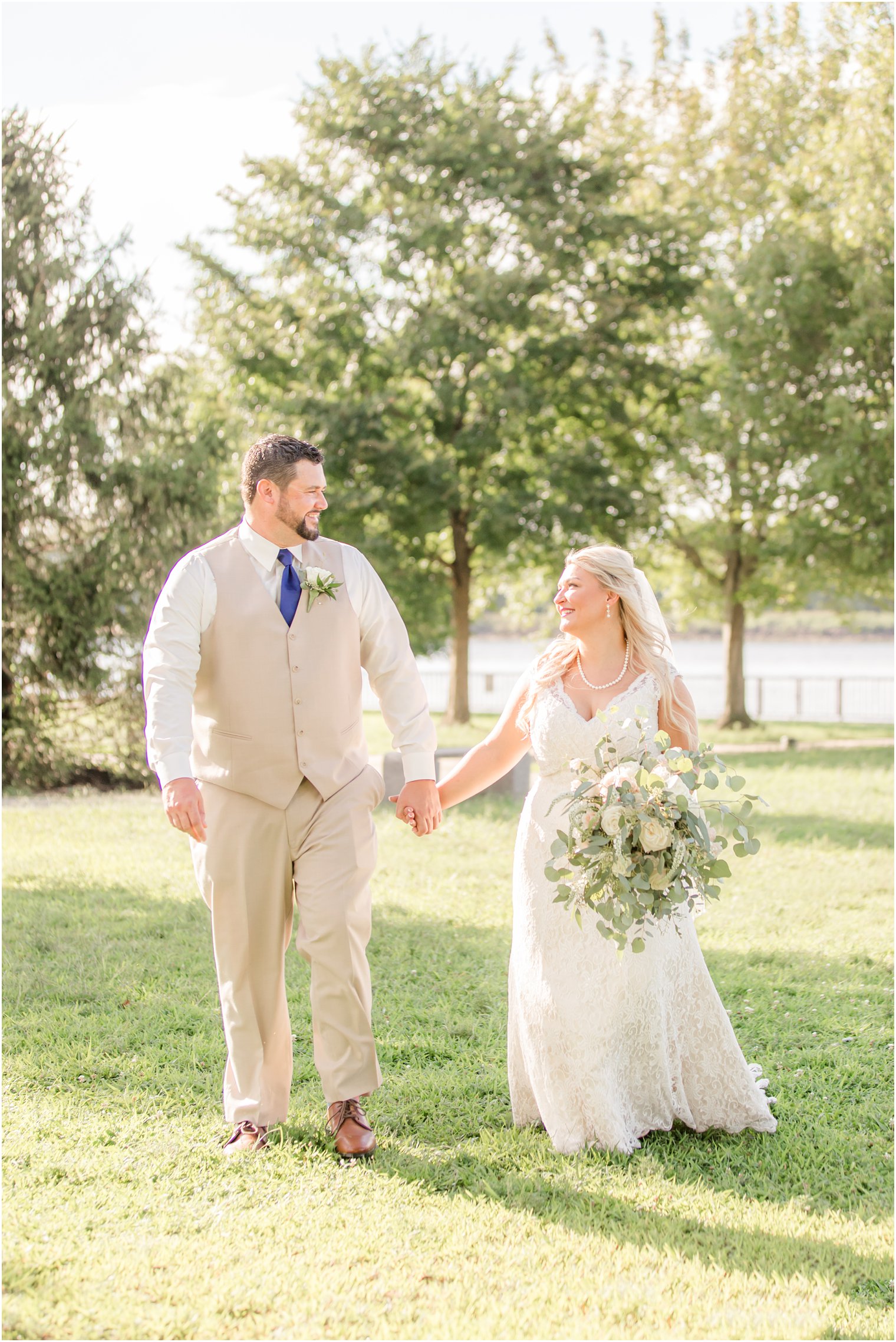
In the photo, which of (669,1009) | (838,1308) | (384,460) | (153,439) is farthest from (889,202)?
(838,1308)

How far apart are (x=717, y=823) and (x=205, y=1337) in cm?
220

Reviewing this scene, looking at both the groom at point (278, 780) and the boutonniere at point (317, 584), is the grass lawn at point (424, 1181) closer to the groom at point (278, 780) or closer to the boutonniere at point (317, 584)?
the groom at point (278, 780)

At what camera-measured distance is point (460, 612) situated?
21.1 m

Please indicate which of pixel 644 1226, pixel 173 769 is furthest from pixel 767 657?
pixel 173 769

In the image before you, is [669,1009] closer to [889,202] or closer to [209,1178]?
[209,1178]

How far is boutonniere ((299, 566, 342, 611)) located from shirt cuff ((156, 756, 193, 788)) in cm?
74

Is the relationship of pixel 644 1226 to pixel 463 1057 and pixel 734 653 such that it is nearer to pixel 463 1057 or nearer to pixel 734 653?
pixel 463 1057

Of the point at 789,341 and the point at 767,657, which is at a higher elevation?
the point at 789,341

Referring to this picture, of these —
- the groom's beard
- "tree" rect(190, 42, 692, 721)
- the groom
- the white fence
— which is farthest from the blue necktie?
the white fence

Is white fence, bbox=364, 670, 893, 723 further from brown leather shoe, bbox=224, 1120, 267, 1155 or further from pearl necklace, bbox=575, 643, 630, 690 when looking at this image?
brown leather shoe, bbox=224, 1120, 267, 1155

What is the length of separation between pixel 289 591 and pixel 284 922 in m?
1.25

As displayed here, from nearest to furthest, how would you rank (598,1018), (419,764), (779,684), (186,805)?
(186,805) → (598,1018) → (419,764) → (779,684)

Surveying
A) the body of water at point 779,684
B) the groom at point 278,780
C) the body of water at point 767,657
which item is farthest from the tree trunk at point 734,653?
the groom at point 278,780

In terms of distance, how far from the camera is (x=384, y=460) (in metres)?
19.4
